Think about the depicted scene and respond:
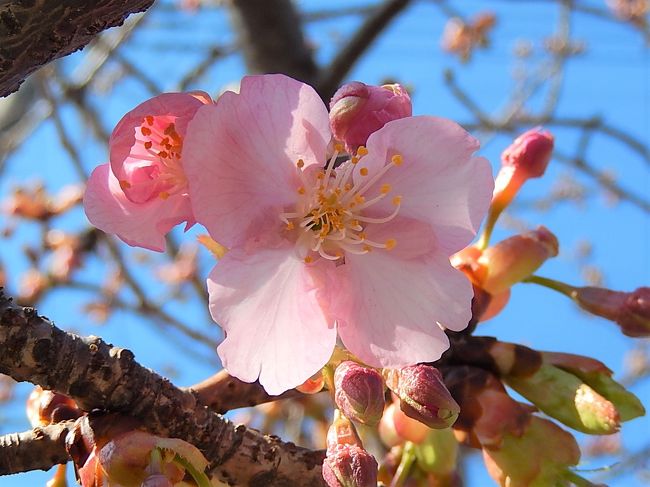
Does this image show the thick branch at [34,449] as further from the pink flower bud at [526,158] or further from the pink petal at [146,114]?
the pink flower bud at [526,158]

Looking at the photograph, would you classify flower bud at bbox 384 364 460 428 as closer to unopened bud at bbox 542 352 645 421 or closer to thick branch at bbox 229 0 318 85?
unopened bud at bbox 542 352 645 421

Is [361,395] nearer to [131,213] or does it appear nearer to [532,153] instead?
[131,213]

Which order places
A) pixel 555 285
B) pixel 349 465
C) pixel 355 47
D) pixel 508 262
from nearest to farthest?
1. pixel 349 465
2. pixel 508 262
3. pixel 555 285
4. pixel 355 47

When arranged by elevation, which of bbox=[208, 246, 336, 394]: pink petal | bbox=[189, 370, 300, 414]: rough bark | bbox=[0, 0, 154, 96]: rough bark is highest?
bbox=[0, 0, 154, 96]: rough bark

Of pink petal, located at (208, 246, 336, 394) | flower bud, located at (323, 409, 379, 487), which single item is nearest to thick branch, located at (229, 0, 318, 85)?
pink petal, located at (208, 246, 336, 394)

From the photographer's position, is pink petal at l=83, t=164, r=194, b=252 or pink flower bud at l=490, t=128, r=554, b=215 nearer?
pink petal at l=83, t=164, r=194, b=252

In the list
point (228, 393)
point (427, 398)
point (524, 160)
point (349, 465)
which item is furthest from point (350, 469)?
point (524, 160)
